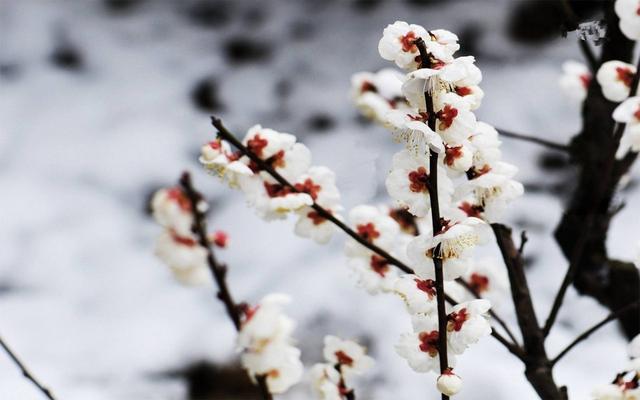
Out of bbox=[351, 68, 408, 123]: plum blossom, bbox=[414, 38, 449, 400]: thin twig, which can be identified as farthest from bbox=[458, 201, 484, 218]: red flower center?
bbox=[351, 68, 408, 123]: plum blossom

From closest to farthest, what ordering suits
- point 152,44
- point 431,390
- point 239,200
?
1. point 431,390
2. point 239,200
3. point 152,44

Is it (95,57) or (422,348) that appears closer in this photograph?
(422,348)

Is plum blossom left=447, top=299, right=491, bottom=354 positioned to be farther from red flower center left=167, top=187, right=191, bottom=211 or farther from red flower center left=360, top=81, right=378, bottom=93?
red flower center left=360, top=81, right=378, bottom=93

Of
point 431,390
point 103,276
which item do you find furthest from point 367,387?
point 103,276

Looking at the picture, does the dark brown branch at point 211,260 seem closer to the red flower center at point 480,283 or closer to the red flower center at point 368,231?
the red flower center at point 368,231

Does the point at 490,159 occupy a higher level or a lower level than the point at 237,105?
lower

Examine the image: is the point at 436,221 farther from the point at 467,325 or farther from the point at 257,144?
the point at 257,144

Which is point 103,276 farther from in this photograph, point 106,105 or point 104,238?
point 106,105

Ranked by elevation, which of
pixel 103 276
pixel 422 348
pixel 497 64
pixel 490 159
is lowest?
pixel 422 348
